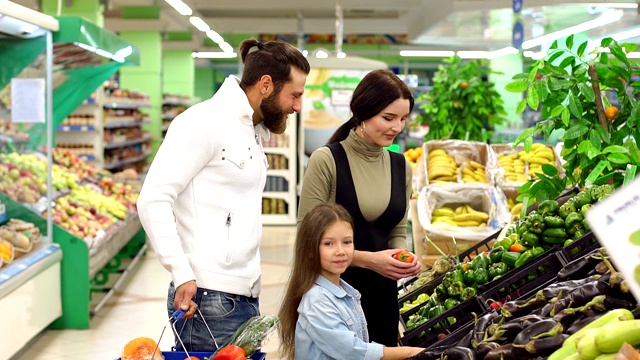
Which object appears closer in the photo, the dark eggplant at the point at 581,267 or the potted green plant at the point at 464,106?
the dark eggplant at the point at 581,267

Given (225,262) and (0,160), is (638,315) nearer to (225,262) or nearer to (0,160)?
(225,262)

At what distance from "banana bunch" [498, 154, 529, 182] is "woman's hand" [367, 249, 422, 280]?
3.72 metres

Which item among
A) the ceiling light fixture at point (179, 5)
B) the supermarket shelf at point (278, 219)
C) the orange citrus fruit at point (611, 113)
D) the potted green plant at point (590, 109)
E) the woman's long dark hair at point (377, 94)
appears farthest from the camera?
the supermarket shelf at point (278, 219)

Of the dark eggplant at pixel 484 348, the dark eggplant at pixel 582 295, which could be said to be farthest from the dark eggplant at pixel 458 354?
the dark eggplant at pixel 582 295

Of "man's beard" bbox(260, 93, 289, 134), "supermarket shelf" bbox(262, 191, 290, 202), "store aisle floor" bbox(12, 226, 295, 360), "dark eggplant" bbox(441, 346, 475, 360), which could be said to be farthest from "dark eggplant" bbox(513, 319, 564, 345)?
"supermarket shelf" bbox(262, 191, 290, 202)

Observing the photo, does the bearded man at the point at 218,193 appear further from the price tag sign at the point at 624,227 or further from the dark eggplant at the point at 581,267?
the price tag sign at the point at 624,227

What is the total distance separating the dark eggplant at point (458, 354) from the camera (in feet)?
6.86

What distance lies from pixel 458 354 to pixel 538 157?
478 centimetres

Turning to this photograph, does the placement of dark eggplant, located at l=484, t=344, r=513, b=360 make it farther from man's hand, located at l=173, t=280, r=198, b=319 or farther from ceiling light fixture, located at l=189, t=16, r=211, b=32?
ceiling light fixture, located at l=189, t=16, r=211, b=32

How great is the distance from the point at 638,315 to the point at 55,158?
292 inches

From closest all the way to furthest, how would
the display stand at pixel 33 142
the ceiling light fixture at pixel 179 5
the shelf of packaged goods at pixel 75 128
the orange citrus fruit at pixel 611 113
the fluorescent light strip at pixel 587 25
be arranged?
the orange citrus fruit at pixel 611 113
the display stand at pixel 33 142
the shelf of packaged goods at pixel 75 128
the ceiling light fixture at pixel 179 5
the fluorescent light strip at pixel 587 25

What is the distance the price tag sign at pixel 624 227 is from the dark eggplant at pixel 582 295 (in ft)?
2.65

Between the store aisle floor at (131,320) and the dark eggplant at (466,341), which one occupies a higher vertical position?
the dark eggplant at (466,341)

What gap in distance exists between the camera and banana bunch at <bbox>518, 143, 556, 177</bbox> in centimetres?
656
